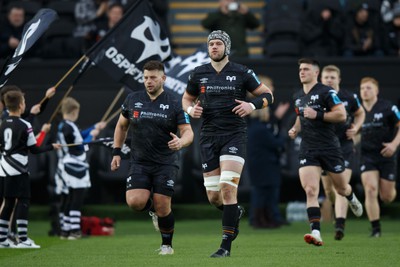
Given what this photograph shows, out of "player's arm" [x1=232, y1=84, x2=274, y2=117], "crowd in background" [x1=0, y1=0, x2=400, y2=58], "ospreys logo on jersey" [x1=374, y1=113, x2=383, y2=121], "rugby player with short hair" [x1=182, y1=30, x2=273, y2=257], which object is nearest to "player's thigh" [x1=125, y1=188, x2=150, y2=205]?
"rugby player with short hair" [x1=182, y1=30, x2=273, y2=257]

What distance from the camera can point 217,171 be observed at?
41.8 ft

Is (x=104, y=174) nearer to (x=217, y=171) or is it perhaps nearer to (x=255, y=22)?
(x=255, y=22)

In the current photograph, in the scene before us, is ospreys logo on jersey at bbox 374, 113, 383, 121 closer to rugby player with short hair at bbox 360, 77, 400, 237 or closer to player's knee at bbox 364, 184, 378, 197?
rugby player with short hair at bbox 360, 77, 400, 237

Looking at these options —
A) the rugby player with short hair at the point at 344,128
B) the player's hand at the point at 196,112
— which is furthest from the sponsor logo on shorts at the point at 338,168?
the player's hand at the point at 196,112

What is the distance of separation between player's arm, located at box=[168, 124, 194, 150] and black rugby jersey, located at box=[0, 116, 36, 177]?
9.35 feet

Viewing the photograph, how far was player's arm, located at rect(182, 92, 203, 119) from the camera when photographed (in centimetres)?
1241

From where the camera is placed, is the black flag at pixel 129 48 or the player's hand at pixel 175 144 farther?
the black flag at pixel 129 48

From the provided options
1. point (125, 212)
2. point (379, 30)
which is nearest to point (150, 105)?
point (125, 212)

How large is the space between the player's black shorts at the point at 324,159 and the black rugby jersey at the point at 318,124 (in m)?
0.06

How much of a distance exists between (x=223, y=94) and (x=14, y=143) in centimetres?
357

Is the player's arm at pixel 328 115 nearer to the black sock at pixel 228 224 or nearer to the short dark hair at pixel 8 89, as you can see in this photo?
the black sock at pixel 228 224

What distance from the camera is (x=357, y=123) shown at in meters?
16.2

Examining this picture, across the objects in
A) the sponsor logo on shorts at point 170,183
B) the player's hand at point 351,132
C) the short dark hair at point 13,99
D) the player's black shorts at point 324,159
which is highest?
the short dark hair at point 13,99

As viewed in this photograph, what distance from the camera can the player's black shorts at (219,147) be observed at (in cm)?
1245
